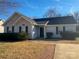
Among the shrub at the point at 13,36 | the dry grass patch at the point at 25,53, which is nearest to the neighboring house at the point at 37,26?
the shrub at the point at 13,36

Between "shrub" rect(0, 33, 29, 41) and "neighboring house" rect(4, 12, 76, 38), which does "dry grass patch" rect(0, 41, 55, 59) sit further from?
"neighboring house" rect(4, 12, 76, 38)

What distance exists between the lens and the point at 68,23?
1220 inches

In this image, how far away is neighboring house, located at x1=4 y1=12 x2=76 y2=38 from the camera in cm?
3002

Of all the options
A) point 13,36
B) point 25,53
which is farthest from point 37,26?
point 25,53

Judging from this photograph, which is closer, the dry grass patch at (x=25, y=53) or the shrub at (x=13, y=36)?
the dry grass patch at (x=25, y=53)

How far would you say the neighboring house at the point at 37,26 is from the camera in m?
30.0

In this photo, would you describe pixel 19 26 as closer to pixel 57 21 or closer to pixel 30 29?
pixel 30 29

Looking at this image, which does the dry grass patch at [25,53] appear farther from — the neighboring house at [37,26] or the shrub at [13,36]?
the neighboring house at [37,26]

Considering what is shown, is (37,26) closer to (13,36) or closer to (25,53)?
(13,36)

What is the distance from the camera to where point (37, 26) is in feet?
108

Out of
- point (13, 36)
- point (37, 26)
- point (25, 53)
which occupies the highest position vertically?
point (37, 26)

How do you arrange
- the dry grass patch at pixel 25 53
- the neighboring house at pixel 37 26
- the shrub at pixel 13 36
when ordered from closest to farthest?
the dry grass patch at pixel 25 53, the shrub at pixel 13 36, the neighboring house at pixel 37 26

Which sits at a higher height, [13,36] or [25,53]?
[13,36]

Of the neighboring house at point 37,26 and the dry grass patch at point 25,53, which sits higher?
the neighboring house at point 37,26
